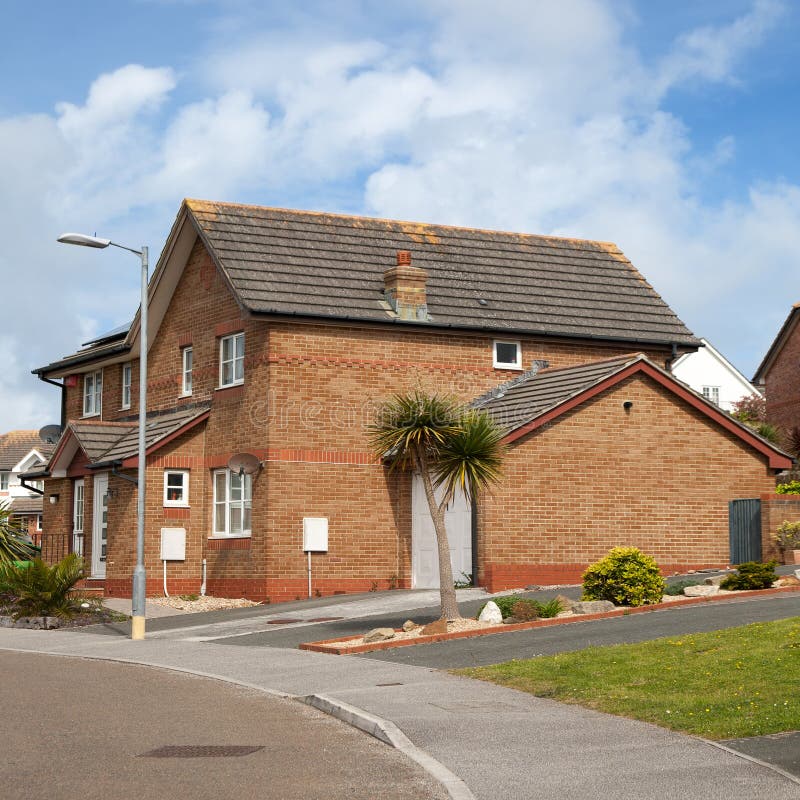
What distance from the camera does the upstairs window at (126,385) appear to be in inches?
1409

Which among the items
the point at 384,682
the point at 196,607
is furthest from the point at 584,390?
the point at 384,682

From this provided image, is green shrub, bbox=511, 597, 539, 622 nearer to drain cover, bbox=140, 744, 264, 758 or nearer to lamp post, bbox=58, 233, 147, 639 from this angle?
lamp post, bbox=58, 233, 147, 639

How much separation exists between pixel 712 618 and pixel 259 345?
13505mm

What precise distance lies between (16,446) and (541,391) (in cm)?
7747

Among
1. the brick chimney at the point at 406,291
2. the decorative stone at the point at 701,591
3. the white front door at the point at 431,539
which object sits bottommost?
the decorative stone at the point at 701,591

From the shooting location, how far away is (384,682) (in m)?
14.9

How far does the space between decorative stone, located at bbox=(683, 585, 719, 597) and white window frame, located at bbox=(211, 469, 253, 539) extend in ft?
34.4

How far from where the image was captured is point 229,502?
29625 millimetres

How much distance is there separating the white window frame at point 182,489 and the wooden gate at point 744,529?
12188mm

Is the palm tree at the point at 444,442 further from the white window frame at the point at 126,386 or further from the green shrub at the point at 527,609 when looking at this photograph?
the white window frame at the point at 126,386

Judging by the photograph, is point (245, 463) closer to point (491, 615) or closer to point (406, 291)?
point (406, 291)

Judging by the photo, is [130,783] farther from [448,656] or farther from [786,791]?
[448,656]

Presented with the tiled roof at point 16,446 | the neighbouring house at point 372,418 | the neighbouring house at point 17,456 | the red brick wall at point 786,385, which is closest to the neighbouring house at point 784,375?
the red brick wall at point 786,385

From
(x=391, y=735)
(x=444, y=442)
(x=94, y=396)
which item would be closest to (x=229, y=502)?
(x=94, y=396)
